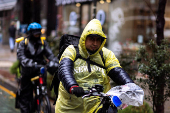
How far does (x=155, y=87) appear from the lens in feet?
16.3

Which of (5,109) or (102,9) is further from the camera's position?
(102,9)

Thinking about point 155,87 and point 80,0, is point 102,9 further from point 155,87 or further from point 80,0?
point 155,87

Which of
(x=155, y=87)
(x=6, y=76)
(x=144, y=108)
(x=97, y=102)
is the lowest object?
(x=6, y=76)

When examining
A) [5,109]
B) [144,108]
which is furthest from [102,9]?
[144,108]

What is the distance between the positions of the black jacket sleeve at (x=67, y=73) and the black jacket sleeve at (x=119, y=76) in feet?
1.62

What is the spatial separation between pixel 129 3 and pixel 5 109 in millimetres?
7707

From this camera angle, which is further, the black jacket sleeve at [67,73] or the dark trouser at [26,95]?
the dark trouser at [26,95]

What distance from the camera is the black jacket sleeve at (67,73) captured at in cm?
299

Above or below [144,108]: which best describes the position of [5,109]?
below

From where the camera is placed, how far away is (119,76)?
3.23 meters

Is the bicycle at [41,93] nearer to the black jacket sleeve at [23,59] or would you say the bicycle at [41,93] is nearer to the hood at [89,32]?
the black jacket sleeve at [23,59]

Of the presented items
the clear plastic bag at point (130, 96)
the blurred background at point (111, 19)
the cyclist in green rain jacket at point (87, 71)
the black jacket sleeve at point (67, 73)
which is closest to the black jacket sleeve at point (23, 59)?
the cyclist in green rain jacket at point (87, 71)

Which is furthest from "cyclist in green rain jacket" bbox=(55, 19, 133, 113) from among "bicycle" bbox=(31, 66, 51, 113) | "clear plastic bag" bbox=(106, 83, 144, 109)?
"bicycle" bbox=(31, 66, 51, 113)

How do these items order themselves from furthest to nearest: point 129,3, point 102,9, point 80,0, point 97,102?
point 80,0 < point 102,9 < point 129,3 < point 97,102
